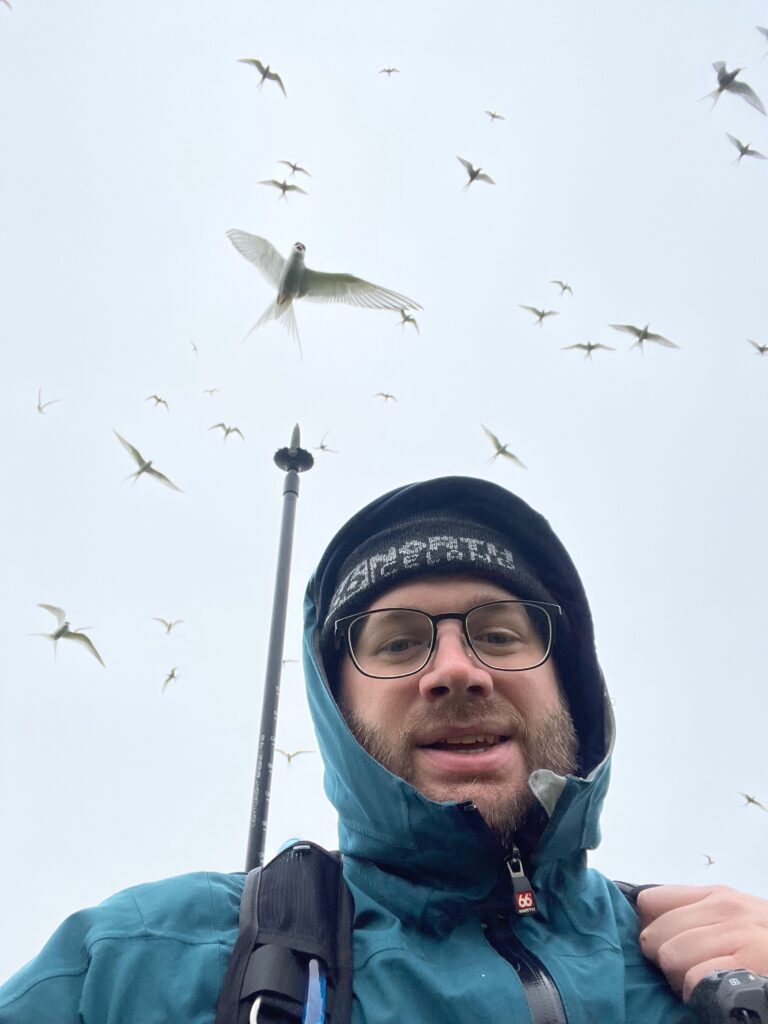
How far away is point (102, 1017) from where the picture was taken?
1.71m

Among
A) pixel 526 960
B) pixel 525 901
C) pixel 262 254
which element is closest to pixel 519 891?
pixel 525 901

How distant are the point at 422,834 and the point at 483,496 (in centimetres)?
134

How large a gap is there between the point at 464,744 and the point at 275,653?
8.04ft

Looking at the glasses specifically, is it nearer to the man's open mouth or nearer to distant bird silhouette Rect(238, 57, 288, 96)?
the man's open mouth

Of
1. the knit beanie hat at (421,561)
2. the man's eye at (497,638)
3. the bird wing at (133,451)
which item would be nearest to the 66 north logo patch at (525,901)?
the man's eye at (497,638)

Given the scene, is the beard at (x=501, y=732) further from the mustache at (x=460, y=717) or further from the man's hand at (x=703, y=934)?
the man's hand at (x=703, y=934)

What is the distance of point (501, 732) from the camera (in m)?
2.41

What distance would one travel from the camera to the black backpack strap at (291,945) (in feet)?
5.42

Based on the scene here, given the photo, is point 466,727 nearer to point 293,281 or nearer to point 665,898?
point 665,898

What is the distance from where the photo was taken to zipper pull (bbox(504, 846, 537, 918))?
2.01 metres

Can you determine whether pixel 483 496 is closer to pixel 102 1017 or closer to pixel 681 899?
pixel 681 899

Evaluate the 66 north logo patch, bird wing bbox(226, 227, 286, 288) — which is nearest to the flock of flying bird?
bird wing bbox(226, 227, 286, 288)

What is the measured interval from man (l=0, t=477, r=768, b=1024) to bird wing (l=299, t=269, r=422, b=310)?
18.8 ft

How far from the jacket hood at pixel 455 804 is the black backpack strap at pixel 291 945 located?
0.72ft
